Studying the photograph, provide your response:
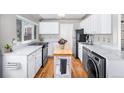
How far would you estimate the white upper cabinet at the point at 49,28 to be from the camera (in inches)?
204

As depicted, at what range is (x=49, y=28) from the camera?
521 centimetres

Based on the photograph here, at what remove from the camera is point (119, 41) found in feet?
7.68

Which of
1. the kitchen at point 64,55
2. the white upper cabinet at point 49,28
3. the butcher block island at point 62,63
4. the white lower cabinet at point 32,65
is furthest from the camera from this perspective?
the white upper cabinet at point 49,28

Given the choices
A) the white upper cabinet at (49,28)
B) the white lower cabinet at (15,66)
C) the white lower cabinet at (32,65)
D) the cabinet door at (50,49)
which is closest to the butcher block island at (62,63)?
the white lower cabinet at (32,65)

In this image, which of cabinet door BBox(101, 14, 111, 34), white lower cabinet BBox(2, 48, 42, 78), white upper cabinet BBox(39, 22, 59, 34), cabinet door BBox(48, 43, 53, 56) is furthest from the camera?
white upper cabinet BBox(39, 22, 59, 34)

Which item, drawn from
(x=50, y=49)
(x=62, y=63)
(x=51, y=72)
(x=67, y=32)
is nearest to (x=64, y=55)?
(x=62, y=63)

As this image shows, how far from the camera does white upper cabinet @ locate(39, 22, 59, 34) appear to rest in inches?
204

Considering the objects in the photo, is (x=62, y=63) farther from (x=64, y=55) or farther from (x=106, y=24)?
(x=106, y=24)

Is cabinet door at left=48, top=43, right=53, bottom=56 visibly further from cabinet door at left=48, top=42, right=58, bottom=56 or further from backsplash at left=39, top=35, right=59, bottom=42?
backsplash at left=39, top=35, right=59, bottom=42

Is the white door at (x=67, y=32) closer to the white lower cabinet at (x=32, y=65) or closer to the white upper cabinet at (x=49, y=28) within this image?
the white upper cabinet at (x=49, y=28)

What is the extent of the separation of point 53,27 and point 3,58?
3491mm

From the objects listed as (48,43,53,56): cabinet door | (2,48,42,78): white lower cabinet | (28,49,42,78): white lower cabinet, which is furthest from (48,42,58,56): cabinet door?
(2,48,42,78): white lower cabinet
